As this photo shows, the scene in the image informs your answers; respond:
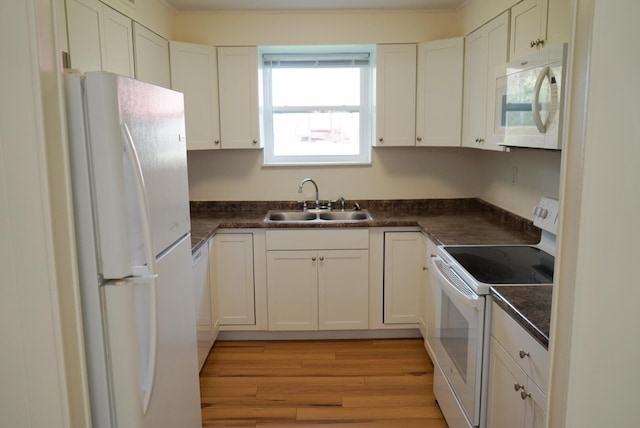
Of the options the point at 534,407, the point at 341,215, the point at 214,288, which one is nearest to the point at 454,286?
the point at 534,407

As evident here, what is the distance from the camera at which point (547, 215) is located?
2389 mm

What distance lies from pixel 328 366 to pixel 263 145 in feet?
5.81

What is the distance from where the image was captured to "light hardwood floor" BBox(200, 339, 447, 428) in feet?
8.30

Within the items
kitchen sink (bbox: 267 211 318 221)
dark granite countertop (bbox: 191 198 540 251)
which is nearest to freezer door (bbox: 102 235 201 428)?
dark granite countertop (bbox: 191 198 540 251)

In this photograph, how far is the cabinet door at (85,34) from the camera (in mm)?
1935

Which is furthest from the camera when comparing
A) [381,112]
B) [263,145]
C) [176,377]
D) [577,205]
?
[263,145]

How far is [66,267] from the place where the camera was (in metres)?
1.13

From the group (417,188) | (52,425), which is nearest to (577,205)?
(52,425)

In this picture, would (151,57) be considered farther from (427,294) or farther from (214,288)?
(427,294)

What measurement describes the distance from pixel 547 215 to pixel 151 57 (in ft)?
8.11

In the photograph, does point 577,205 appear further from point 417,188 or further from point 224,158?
point 224,158

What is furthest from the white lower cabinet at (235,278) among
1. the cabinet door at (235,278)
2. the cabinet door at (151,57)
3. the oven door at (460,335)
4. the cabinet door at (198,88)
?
the oven door at (460,335)

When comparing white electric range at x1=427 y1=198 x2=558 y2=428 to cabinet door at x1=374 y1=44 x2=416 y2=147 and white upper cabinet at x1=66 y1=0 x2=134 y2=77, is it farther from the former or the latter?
white upper cabinet at x1=66 y1=0 x2=134 y2=77

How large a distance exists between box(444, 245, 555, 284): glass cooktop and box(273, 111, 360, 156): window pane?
5.52 feet
